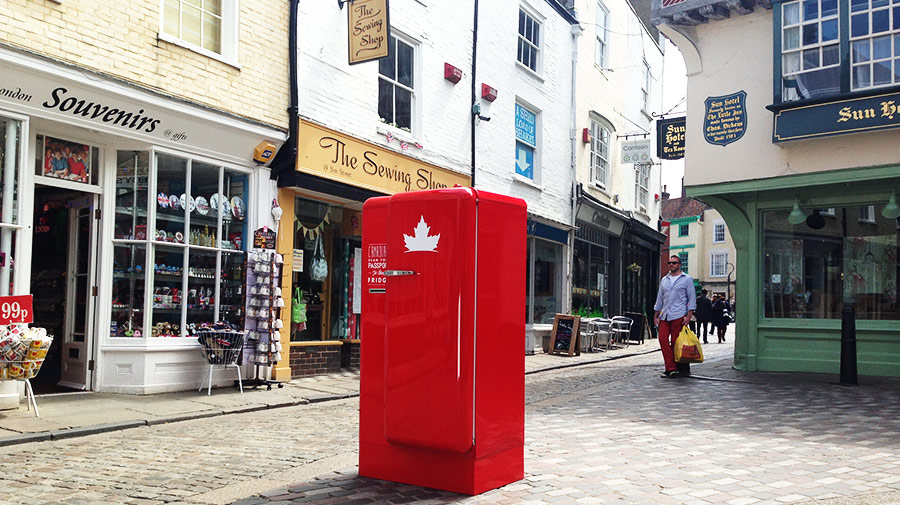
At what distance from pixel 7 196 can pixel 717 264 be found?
49049 mm

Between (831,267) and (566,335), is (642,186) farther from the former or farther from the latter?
(831,267)

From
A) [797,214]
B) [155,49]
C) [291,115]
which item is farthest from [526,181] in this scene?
[155,49]

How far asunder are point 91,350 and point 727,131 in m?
10.0

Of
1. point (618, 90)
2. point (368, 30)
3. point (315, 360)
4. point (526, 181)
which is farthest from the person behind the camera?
Answer: point (618, 90)

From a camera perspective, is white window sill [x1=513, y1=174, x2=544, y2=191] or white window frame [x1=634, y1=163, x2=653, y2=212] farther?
white window frame [x1=634, y1=163, x2=653, y2=212]

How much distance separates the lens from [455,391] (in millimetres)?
4488

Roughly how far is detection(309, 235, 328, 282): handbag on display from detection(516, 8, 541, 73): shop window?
25.7ft

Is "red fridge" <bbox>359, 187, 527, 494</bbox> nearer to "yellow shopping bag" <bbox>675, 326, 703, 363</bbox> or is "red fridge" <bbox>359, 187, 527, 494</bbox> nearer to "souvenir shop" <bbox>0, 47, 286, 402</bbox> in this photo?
"souvenir shop" <bbox>0, 47, 286, 402</bbox>

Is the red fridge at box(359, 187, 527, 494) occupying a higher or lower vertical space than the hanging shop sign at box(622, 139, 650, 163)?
lower

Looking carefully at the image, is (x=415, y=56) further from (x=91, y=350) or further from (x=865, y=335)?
(x=865, y=335)

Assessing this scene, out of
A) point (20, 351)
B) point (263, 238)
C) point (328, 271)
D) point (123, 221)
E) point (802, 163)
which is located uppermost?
point (802, 163)

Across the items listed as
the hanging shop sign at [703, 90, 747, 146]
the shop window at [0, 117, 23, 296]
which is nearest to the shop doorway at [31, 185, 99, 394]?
the shop window at [0, 117, 23, 296]

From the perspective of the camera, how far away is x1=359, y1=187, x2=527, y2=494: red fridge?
452 cm

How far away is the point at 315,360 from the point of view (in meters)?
11.7
